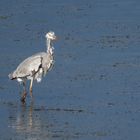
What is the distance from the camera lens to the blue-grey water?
15.3 metres

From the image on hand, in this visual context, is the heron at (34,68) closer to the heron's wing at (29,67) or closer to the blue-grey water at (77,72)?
the heron's wing at (29,67)

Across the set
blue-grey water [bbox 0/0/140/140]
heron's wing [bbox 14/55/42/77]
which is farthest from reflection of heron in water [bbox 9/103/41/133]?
heron's wing [bbox 14/55/42/77]

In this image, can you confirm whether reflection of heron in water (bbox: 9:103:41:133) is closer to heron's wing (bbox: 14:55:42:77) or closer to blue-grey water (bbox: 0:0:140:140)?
blue-grey water (bbox: 0:0:140:140)

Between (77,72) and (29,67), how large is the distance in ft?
6.40

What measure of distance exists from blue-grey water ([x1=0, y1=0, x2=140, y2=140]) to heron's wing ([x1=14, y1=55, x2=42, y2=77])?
15.5 inches

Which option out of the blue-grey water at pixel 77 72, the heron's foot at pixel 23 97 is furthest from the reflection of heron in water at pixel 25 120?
the heron's foot at pixel 23 97

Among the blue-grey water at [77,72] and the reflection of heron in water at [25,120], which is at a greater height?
the blue-grey water at [77,72]

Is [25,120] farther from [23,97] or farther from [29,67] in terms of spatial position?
[29,67]

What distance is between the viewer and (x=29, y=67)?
1911 cm

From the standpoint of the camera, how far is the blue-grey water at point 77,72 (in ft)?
50.2

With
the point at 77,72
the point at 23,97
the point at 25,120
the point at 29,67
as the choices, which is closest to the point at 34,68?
the point at 29,67

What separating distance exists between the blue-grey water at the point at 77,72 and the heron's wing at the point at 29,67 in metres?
Result: 0.39

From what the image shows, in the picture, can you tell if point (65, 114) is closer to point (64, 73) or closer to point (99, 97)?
point (99, 97)

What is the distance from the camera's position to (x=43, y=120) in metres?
16.1
